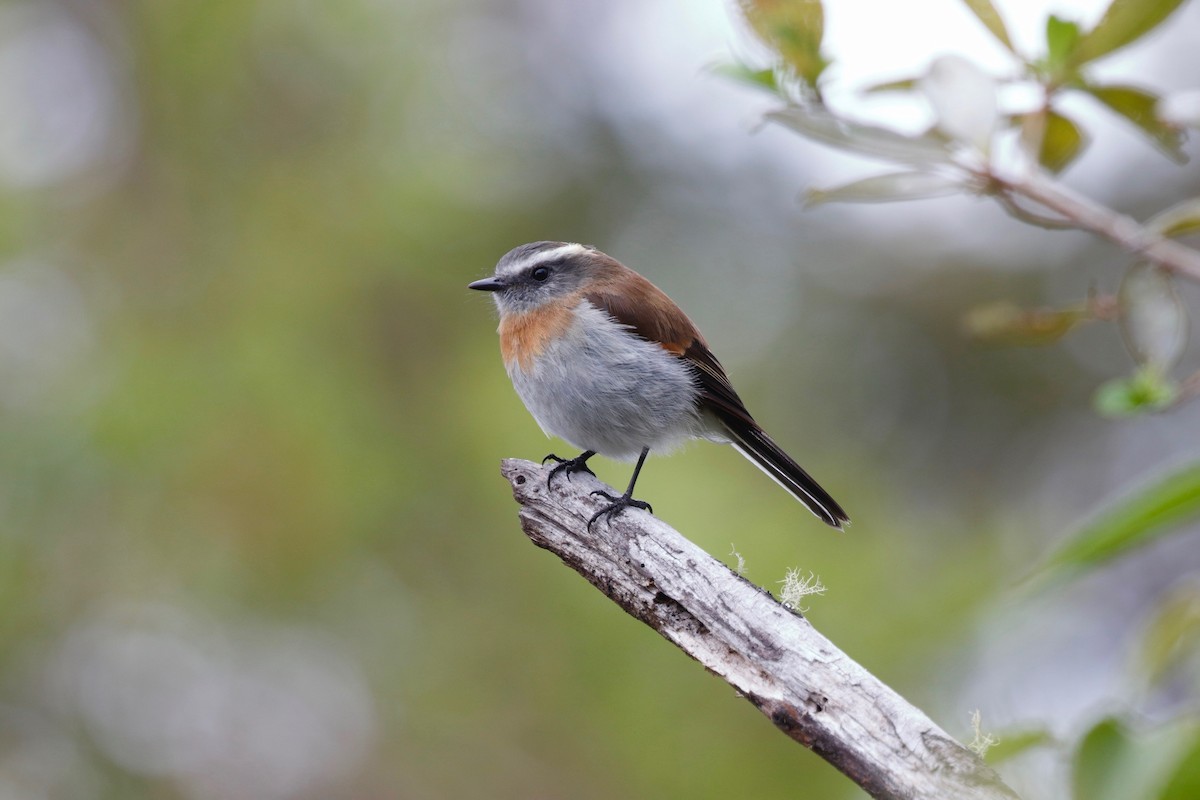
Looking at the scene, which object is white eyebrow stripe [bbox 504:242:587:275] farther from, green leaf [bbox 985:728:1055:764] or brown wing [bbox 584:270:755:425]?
green leaf [bbox 985:728:1055:764]

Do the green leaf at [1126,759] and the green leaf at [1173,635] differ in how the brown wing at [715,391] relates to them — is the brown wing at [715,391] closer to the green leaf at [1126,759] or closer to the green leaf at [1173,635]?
the green leaf at [1173,635]

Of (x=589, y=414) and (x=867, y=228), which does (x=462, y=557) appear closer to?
(x=589, y=414)

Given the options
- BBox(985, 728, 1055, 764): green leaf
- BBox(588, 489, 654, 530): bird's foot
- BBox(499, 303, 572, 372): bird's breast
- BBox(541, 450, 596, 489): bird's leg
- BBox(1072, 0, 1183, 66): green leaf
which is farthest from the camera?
BBox(499, 303, 572, 372): bird's breast

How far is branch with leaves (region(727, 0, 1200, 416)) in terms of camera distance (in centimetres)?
174

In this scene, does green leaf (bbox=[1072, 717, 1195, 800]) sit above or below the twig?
below

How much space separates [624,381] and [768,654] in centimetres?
179

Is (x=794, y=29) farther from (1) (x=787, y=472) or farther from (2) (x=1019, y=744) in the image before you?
(1) (x=787, y=472)

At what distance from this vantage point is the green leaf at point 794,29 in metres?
1.83

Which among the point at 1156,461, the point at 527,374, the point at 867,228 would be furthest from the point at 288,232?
the point at 1156,461

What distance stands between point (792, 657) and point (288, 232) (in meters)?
4.64

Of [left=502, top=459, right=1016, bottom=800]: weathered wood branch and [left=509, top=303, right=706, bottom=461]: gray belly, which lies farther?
[left=509, top=303, right=706, bottom=461]: gray belly

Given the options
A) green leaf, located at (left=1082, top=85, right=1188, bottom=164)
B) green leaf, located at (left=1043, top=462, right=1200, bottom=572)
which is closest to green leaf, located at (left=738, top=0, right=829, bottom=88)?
green leaf, located at (left=1082, top=85, right=1188, bottom=164)

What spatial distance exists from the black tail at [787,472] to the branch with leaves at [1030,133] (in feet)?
5.81

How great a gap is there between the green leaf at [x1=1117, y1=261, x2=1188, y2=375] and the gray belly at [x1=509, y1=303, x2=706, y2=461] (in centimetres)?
209
